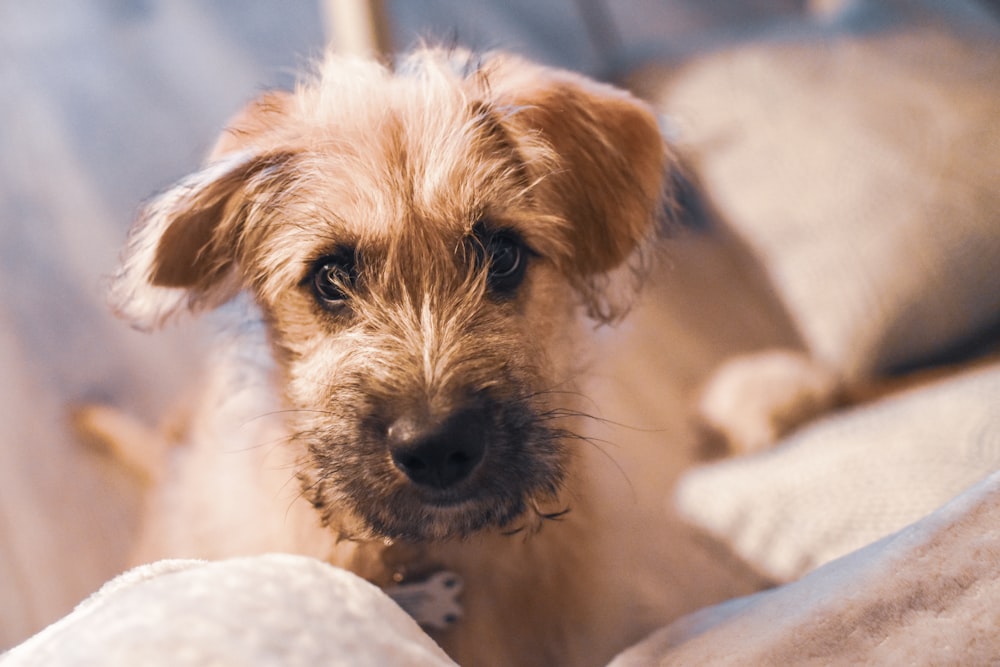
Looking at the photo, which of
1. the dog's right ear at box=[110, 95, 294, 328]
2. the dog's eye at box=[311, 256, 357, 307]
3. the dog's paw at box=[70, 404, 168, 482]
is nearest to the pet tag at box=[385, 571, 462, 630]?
the dog's eye at box=[311, 256, 357, 307]

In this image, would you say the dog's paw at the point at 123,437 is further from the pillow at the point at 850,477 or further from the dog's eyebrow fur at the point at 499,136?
the pillow at the point at 850,477

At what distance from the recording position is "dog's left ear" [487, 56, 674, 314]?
1.10 meters

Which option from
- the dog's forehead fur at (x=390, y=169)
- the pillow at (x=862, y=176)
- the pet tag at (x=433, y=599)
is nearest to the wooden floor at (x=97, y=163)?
the dog's forehead fur at (x=390, y=169)

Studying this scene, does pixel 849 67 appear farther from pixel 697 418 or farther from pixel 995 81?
pixel 697 418

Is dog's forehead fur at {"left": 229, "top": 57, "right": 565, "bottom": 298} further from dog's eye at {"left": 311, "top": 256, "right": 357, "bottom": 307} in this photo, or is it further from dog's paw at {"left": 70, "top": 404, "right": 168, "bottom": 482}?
dog's paw at {"left": 70, "top": 404, "right": 168, "bottom": 482}

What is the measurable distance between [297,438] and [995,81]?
7.04 ft

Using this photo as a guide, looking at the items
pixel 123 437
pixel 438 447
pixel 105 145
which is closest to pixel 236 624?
pixel 438 447

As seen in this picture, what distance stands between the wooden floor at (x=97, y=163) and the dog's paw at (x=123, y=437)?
0.12 ft

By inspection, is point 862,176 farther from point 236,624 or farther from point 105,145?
point 105,145

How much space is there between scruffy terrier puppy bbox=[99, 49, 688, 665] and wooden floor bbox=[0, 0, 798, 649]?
0.34 metres

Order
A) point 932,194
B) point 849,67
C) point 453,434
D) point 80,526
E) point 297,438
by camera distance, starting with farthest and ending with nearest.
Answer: point 849,67 → point 932,194 → point 80,526 → point 297,438 → point 453,434

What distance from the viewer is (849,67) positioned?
2193 millimetres

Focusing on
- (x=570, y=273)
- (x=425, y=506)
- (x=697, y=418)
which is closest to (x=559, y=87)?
(x=570, y=273)

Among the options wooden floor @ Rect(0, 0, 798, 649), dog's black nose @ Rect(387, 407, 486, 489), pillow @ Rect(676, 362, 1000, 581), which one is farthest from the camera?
wooden floor @ Rect(0, 0, 798, 649)
